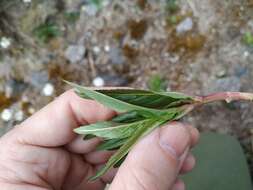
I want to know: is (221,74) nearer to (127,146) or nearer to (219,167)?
(219,167)

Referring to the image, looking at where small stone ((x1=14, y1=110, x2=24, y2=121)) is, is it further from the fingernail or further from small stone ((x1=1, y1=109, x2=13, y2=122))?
the fingernail

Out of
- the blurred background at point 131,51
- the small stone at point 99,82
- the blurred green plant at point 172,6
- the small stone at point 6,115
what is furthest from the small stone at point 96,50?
the small stone at point 6,115

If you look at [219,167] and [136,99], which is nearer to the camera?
[136,99]

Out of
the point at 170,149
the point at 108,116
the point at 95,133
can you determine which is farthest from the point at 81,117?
the point at 170,149

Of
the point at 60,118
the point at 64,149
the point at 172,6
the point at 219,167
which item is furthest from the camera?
Result: the point at 172,6

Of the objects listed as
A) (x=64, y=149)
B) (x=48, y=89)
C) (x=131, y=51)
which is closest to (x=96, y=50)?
(x=131, y=51)

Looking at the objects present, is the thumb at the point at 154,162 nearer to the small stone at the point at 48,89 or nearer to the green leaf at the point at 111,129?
the green leaf at the point at 111,129

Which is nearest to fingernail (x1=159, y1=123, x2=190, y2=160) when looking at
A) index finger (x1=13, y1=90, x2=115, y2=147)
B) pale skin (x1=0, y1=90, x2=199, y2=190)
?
pale skin (x1=0, y1=90, x2=199, y2=190)
